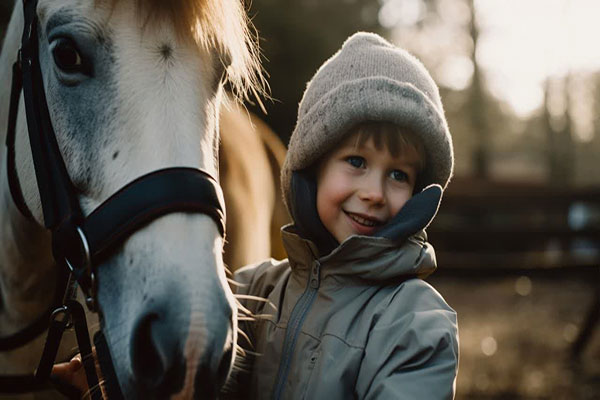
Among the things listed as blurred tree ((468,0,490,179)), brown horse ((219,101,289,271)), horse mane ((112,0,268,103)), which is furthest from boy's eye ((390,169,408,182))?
blurred tree ((468,0,490,179))

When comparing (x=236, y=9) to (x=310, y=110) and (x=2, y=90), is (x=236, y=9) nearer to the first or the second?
(x=310, y=110)

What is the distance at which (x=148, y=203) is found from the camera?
3.86 ft

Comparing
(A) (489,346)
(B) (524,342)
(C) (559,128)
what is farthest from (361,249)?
(C) (559,128)

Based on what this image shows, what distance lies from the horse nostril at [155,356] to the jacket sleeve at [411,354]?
50cm

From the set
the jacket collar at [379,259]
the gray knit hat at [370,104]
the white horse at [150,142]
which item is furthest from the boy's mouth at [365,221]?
the white horse at [150,142]

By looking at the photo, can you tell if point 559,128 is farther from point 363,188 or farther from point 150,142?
point 150,142

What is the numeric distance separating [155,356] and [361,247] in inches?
25.2

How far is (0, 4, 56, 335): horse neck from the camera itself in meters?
1.84

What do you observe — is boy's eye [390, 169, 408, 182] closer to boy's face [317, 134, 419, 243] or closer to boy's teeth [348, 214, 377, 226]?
boy's face [317, 134, 419, 243]

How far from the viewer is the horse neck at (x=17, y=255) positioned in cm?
184

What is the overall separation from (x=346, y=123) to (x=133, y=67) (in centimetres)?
62

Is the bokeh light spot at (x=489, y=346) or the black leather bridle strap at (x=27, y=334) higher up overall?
the black leather bridle strap at (x=27, y=334)

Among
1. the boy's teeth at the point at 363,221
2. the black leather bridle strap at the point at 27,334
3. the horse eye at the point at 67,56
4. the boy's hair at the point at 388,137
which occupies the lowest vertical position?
the black leather bridle strap at the point at 27,334

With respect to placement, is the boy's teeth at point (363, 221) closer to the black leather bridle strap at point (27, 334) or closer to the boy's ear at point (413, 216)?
the boy's ear at point (413, 216)
